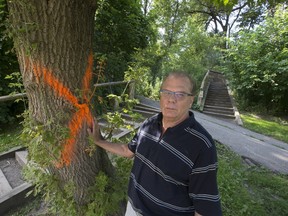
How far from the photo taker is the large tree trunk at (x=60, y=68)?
146cm

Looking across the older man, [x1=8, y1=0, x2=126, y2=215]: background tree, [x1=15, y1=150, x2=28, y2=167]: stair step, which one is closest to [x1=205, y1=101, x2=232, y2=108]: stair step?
[x1=15, y1=150, x2=28, y2=167]: stair step

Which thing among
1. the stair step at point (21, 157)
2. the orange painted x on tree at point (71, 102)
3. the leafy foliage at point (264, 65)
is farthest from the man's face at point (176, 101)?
the leafy foliage at point (264, 65)

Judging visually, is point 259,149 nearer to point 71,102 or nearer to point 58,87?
point 71,102

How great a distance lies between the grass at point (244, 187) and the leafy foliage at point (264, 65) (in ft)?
24.8

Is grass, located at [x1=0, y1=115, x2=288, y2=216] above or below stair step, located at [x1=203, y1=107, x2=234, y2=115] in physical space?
above

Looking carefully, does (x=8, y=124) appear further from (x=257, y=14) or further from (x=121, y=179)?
(x=257, y=14)

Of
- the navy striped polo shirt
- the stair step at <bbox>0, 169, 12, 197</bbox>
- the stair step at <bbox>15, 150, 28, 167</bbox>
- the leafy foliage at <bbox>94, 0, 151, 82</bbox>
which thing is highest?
the leafy foliage at <bbox>94, 0, 151, 82</bbox>

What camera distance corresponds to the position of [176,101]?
1460 millimetres

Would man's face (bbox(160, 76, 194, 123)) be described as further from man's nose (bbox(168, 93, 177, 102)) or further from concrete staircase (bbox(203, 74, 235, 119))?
concrete staircase (bbox(203, 74, 235, 119))

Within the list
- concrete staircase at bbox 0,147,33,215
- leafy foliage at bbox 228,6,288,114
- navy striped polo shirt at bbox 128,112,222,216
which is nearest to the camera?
navy striped polo shirt at bbox 128,112,222,216

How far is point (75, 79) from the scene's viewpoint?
67.5 inches

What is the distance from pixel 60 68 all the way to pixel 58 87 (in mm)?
147

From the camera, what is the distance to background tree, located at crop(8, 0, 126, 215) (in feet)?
4.83

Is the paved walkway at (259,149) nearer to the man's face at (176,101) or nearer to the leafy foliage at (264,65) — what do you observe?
the man's face at (176,101)
